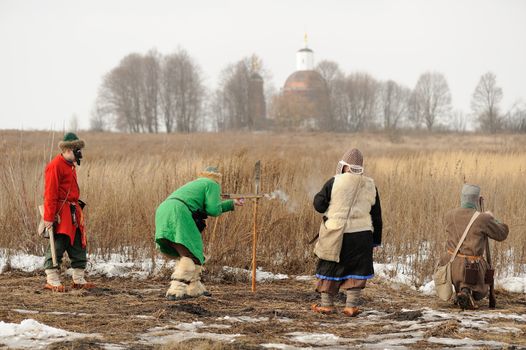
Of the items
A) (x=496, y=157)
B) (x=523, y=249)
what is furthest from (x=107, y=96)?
(x=523, y=249)

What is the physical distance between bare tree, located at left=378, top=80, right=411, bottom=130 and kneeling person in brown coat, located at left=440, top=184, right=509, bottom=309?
2810 inches

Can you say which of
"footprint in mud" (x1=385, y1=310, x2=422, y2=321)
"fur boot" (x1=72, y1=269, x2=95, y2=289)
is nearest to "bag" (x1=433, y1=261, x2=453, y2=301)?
"footprint in mud" (x1=385, y1=310, x2=422, y2=321)

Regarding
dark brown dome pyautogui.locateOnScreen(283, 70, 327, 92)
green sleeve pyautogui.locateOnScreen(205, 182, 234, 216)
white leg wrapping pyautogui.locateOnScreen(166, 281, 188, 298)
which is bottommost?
white leg wrapping pyautogui.locateOnScreen(166, 281, 188, 298)

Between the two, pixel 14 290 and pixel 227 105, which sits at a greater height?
pixel 227 105

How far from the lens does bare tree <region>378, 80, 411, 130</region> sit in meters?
77.1

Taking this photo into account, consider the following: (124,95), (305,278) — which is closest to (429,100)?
(124,95)

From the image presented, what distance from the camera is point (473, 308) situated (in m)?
6.30

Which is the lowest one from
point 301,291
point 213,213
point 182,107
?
point 301,291

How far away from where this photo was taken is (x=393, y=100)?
78062mm

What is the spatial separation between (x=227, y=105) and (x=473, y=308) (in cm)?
6585

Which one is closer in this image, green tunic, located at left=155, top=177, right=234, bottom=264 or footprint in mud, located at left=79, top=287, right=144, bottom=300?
green tunic, located at left=155, top=177, right=234, bottom=264

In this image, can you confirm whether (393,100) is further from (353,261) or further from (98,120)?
(353,261)

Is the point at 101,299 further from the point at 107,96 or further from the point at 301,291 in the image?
the point at 107,96

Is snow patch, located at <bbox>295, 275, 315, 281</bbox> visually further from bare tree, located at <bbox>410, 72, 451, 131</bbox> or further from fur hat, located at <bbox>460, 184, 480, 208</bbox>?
bare tree, located at <bbox>410, 72, 451, 131</bbox>
